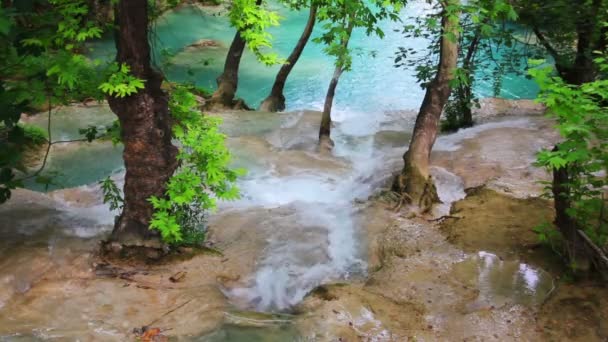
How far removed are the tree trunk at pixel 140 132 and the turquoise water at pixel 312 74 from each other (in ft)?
31.7

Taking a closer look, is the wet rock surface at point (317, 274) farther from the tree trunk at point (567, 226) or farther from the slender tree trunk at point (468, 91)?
the slender tree trunk at point (468, 91)

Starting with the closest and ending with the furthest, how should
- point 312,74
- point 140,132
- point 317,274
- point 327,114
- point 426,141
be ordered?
point 140,132 < point 317,274 < point 426,141 < point 327,114 < point 312,74

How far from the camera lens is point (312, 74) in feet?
63.4

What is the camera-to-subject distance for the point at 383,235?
653cm

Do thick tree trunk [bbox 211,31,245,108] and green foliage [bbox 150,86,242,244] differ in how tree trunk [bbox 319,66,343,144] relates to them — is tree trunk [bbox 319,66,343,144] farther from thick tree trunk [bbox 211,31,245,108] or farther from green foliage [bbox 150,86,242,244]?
green foliage [bbox 150,86,242,244]

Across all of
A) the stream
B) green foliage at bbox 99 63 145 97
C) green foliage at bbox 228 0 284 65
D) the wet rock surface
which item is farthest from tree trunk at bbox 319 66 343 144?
green foliage at bbox 99 63 145 97

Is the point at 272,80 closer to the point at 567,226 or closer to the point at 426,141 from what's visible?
the point at 426,141

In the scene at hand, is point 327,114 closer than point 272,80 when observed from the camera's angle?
Yes

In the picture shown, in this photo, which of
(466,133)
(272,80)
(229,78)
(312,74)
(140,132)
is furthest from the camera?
(312,74)

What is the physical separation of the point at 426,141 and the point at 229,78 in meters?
6.68

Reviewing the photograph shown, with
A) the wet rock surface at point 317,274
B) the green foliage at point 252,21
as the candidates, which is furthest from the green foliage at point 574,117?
the green foliage at point 252,21

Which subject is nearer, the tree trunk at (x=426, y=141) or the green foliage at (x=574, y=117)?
the green foliage at (x=574, y=117)

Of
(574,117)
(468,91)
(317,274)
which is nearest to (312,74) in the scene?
(468,91)

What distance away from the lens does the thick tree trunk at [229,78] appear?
1320 cm
